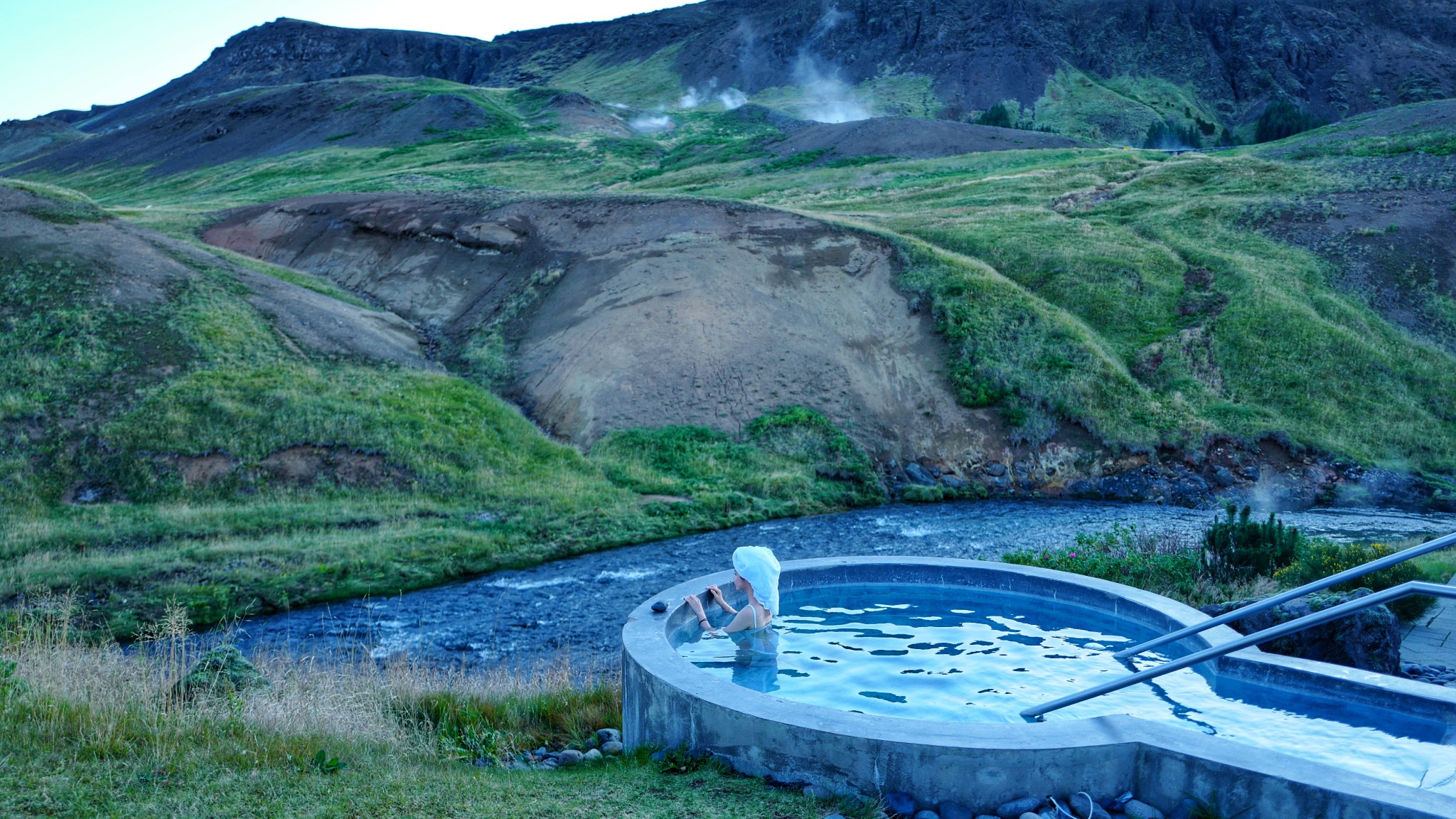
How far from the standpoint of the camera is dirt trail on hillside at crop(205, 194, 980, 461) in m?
24.4

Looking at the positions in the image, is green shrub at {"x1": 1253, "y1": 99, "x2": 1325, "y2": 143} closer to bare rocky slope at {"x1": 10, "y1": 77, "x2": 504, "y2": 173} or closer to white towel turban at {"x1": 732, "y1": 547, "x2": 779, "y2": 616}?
bare rocky slope at {"x1": 10, "y1": 77, "x2": 504, "y2": 173}

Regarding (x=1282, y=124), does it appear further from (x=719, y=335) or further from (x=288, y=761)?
(x=288, y=761)

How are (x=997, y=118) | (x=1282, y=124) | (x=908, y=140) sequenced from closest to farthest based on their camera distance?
(x=908, y=140), (x=1282, y=124), (x=997, y=118)

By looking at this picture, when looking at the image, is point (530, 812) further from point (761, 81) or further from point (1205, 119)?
point (761, 81)

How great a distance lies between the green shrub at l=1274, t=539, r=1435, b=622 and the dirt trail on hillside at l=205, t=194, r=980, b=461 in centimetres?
1052

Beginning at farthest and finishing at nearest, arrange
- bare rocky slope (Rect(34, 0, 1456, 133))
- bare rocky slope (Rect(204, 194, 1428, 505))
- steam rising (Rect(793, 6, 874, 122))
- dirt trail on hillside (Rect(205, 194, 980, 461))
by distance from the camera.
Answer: bare rocky slope (Rect(34, 0, 1456, 133)) → steam rising (Rect(793, 6, 874, 122)) → dirt trail on hillside (Rect(205, 194, 980, 461)) → bare rocky slope (Rect(204, 194, 1428, 505))

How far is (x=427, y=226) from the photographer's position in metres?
35.3

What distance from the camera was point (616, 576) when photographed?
16.5 meters

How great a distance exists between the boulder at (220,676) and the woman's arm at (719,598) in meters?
4.00

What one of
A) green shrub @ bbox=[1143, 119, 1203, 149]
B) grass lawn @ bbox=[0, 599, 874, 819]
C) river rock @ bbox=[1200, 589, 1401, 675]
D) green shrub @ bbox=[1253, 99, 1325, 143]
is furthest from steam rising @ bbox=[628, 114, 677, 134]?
grass lawn @ bbox=[0, 599, 874, 819]

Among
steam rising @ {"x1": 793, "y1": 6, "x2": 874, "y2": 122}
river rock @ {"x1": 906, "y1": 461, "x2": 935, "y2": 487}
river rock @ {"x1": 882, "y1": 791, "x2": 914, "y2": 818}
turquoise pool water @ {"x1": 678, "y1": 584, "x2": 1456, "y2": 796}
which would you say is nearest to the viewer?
river rock @ {"x1": 882, "y1": 791, "x2": 914, "y2": 818}

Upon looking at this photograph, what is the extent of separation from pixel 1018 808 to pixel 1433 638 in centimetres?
754

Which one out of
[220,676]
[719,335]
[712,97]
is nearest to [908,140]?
[719,335]

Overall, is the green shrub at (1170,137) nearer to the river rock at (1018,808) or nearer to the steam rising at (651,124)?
the steam rising at (651,124)
